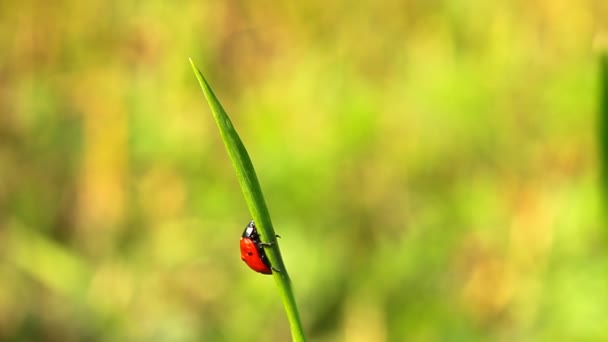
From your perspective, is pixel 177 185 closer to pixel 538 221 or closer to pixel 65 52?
pixel 65 52

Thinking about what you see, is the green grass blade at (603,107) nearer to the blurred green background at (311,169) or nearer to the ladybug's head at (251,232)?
the ladybug's head at (251,232)

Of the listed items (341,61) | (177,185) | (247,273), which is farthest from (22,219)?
(341,61)

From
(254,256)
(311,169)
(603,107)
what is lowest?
(311,169)

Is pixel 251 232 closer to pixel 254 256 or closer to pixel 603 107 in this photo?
pixel 254 256

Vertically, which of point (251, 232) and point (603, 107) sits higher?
point (603, 107)

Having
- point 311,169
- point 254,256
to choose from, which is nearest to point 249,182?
point 254,256

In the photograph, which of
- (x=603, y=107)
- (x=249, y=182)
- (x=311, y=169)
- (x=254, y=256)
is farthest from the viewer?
(x=311, y=169)
